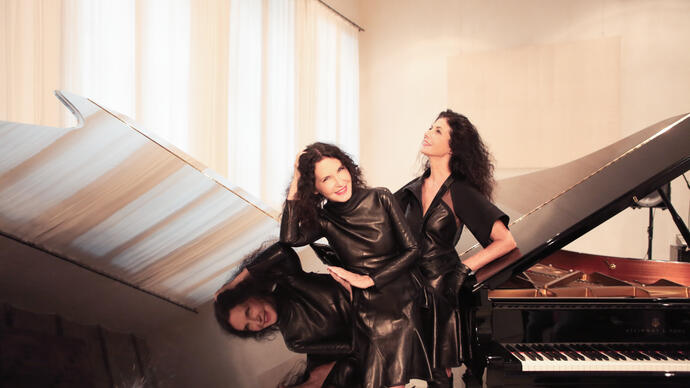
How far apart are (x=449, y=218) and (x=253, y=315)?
0.69 metres

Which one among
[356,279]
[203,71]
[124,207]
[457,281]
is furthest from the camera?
[203,71]

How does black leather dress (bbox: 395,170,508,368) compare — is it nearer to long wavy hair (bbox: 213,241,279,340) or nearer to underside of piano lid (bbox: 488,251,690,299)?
underside of piano lid (bbox: 488,251,690,299)

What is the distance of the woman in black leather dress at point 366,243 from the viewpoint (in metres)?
1.09

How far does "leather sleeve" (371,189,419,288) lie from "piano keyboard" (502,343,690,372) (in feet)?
1.73

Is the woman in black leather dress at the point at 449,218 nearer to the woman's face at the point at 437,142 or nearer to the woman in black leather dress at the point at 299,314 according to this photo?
the woman's face at the point at 437,142

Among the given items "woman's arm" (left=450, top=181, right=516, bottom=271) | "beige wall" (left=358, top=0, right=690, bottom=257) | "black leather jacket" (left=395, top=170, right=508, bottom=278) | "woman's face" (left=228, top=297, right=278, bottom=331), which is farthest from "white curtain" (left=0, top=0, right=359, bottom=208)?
"woman's arm" (left=450, top=181, right=516, bottom=271)

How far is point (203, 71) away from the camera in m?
4.02

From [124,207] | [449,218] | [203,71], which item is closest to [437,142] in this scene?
[449,218]

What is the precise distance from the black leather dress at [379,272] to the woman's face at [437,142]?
16.8 inches

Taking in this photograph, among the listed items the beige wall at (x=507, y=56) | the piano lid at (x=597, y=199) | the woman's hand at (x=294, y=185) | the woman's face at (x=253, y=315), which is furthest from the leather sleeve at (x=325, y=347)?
the beige wall at (x=507, y=56)

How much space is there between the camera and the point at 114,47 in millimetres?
3324

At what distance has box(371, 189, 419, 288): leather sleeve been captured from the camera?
1.17m

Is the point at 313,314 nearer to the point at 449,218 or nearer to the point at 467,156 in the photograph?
the point at 449,218

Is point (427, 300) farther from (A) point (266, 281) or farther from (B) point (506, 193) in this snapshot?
(B) point (506, 193)
